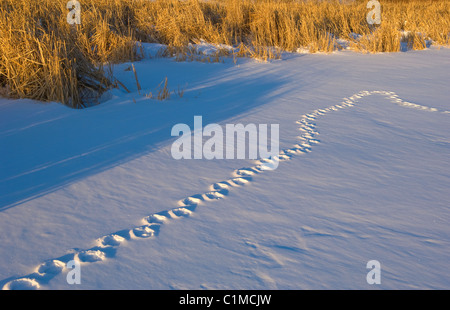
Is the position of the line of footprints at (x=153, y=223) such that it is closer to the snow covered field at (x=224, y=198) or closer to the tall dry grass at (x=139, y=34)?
the snow covered field at (x=224, y=198)

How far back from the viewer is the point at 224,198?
1.81 m

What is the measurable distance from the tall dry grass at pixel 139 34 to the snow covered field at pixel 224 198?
28 cm

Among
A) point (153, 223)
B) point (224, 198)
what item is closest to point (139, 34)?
point (224, 198)

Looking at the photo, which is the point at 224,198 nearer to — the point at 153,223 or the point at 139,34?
the point at 153,223

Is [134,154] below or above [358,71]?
below

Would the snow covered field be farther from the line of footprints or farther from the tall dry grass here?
the tall dry grass

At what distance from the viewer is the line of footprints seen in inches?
50.9

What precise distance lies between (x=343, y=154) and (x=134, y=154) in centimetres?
134

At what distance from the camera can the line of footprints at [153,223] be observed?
1293 mm

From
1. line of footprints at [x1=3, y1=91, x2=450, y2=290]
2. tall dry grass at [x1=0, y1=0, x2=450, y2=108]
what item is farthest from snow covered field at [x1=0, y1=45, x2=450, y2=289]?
tall dry grass at [x1=0, y1=0, x2=450, y2=108]

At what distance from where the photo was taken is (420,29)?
740cm

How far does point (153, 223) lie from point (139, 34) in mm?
5088

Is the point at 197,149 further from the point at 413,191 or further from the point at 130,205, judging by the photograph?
the point at 413,191
